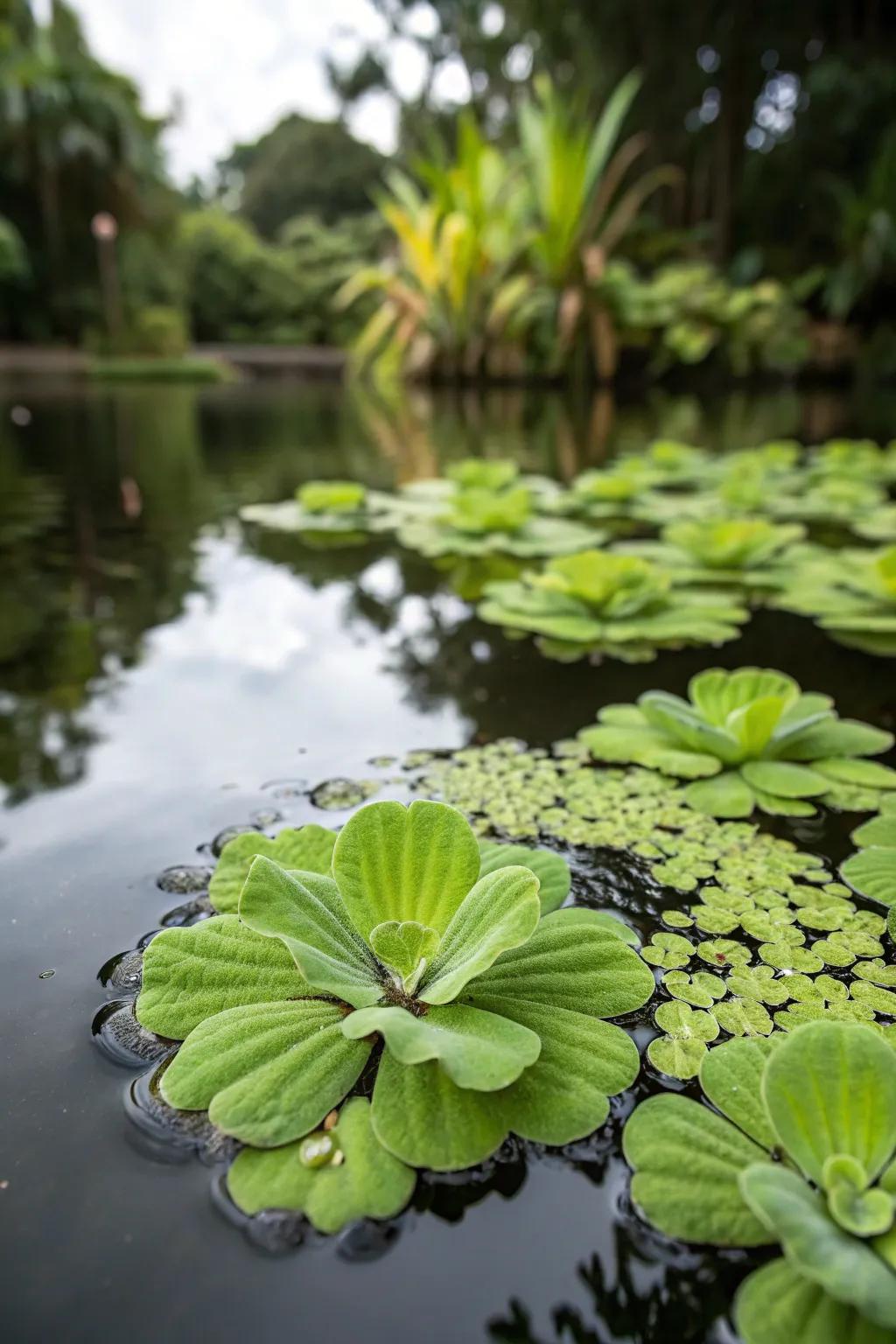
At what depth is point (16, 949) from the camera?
75 cm

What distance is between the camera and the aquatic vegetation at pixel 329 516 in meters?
2.62

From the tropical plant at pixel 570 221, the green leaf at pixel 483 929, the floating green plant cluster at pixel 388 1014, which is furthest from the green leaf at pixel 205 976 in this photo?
the tropical plant at pixel 570 221

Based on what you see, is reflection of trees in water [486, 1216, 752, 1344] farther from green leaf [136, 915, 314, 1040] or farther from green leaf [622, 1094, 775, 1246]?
green leaf [136, 915, 314, 1040]

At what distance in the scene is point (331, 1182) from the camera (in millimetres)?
515

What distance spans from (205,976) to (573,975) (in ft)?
0.87

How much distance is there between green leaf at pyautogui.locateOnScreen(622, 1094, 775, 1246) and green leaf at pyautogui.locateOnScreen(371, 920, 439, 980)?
6.6 inches

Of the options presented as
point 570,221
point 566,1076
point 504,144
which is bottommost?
point 566,1076

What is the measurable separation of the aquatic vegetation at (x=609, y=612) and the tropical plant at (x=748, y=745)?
1.32ft

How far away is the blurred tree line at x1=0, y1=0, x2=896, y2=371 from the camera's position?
990 cm

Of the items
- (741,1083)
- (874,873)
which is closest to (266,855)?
(741,1083)

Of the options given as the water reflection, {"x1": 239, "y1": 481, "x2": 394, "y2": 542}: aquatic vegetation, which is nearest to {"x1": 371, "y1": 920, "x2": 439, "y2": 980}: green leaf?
the water reflection

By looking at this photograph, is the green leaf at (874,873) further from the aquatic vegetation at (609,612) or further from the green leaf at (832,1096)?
the aquatic vegetation at (609,612)

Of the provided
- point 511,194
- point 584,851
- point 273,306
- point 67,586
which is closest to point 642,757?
point 584,851

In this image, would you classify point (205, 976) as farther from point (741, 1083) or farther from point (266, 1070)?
point (741, 1083)
